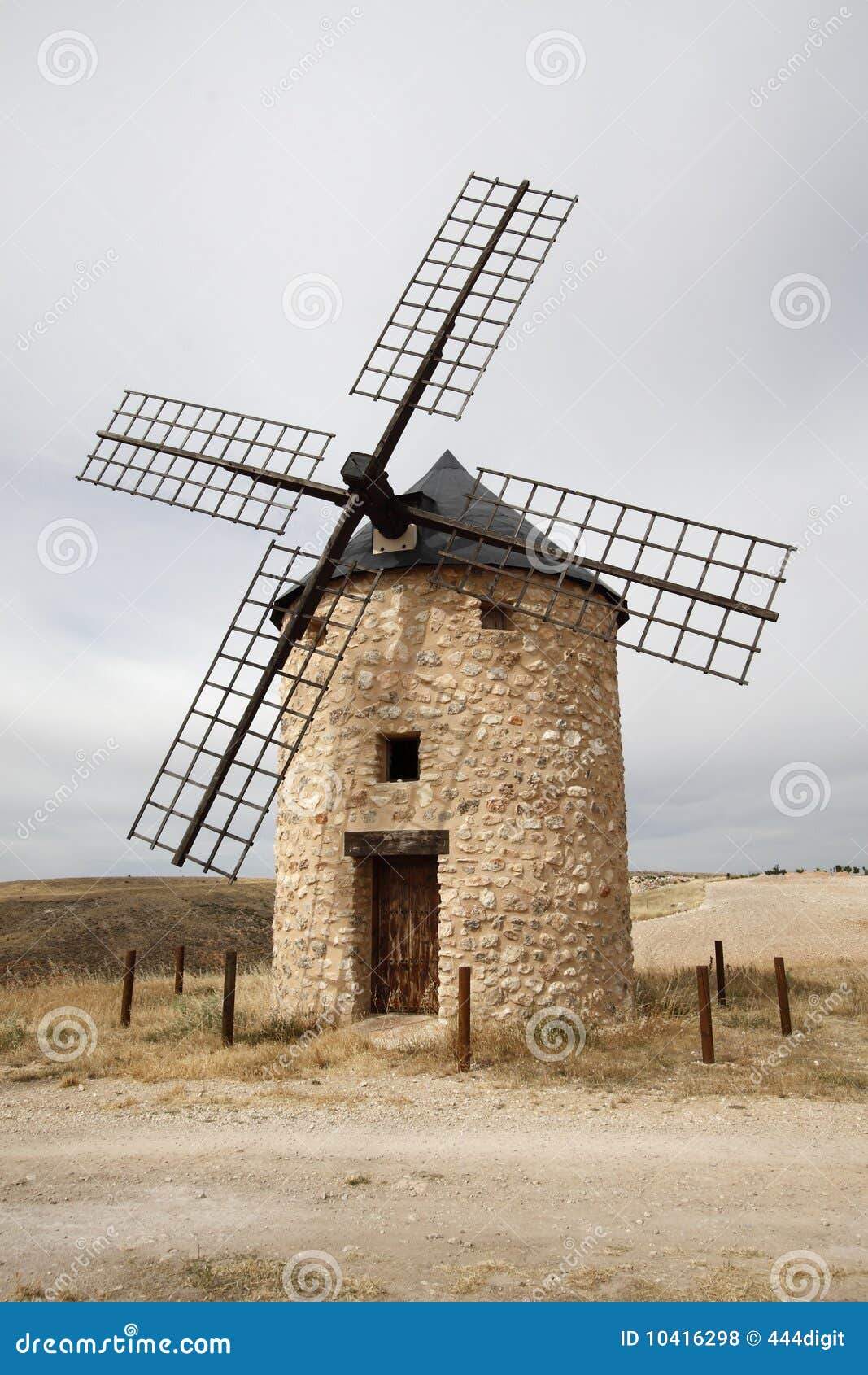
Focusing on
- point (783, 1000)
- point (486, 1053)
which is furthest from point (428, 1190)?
point (783, 1000)

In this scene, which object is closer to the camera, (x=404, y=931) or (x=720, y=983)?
(x=404, y=931)

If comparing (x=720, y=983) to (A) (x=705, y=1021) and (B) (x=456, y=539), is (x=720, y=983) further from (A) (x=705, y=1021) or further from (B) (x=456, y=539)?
(B) (x=456, y=539)

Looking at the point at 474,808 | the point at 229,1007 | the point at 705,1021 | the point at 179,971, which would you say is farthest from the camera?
the point at 179,971

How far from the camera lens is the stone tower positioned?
9.00 m

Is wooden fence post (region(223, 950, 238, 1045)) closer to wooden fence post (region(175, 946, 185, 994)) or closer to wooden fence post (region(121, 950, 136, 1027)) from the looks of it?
wooden fence post (region(121, 950, 136, 1027))

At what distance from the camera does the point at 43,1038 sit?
9.21m

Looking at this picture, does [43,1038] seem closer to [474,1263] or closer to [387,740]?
[387,740]

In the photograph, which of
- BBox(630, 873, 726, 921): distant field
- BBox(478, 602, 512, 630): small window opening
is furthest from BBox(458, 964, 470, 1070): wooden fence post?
BBox(630, 873, 726, 921): distant field

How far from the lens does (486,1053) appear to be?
315 inches

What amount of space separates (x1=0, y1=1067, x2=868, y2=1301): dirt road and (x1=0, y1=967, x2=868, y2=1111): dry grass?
0.32 meters

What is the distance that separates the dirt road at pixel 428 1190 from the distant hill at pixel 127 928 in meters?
11.7

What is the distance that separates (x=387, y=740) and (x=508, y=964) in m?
2.82

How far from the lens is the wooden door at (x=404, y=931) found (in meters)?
A: 9.53

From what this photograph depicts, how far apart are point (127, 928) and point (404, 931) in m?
14.9
